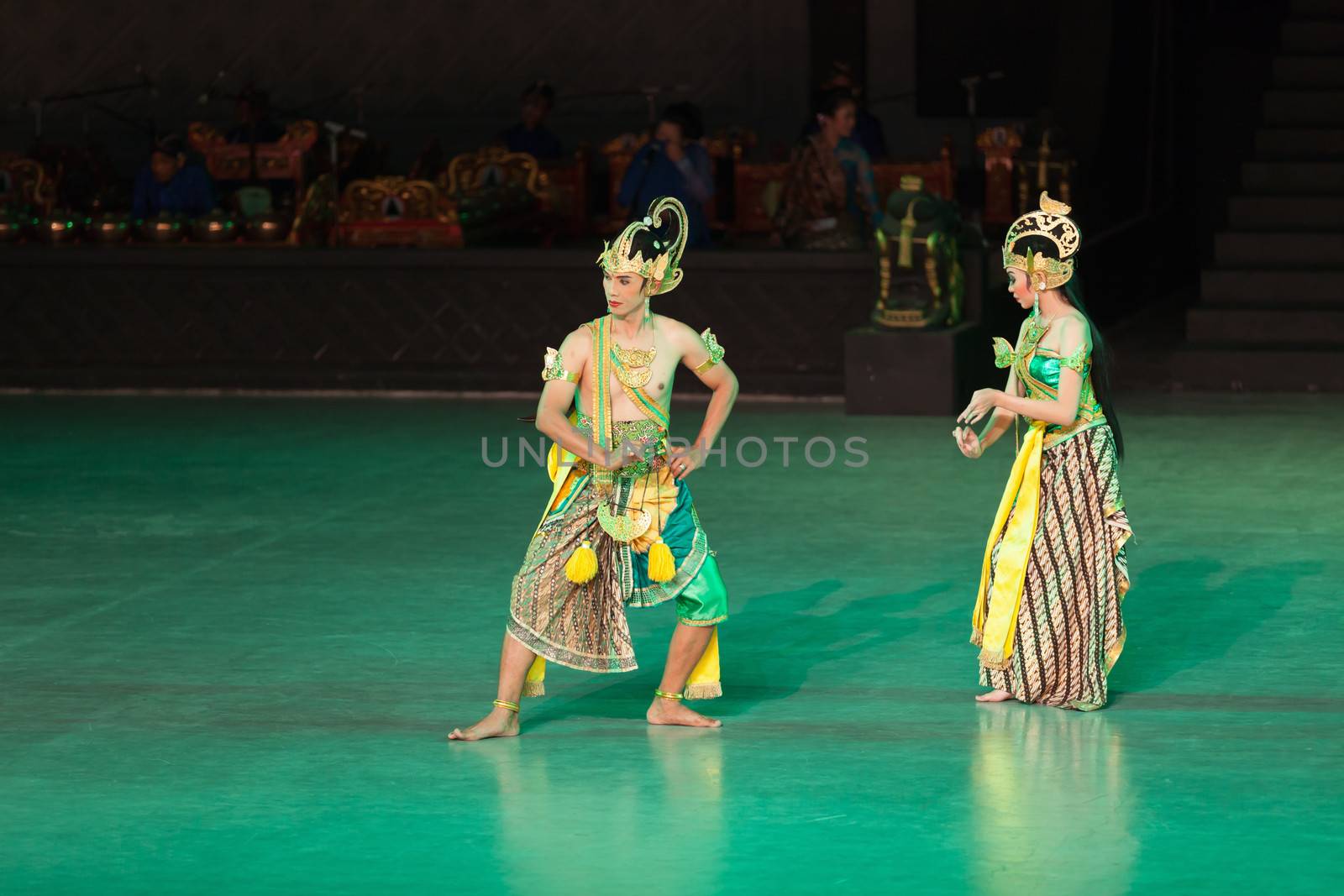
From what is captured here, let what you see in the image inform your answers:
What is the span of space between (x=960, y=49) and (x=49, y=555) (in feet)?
39.1

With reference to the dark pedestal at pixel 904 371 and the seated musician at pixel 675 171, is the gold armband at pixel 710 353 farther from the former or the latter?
the seated musician at pixel 675 171

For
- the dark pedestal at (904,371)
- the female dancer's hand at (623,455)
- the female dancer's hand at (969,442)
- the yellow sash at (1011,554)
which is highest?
the female dancer's hand at (623,455)

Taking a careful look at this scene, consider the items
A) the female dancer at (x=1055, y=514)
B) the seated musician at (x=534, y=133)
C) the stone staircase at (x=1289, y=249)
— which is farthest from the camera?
the seated musician at (x=534, y=133)

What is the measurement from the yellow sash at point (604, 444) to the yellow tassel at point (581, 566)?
185 mm

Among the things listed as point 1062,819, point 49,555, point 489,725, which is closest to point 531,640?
point 489,725

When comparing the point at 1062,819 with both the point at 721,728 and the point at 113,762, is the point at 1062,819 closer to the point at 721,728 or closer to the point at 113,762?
the point at 721,728

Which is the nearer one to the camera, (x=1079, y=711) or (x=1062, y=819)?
(x=1062, y=819)

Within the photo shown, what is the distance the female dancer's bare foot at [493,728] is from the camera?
5777 mm

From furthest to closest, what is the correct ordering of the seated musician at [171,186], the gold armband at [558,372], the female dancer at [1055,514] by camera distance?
the seated musician at [171,186]
the female dancer at [1055,514]
the gold armband at [558,372]

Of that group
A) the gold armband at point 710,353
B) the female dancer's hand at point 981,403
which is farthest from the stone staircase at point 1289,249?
Answer: the gold armband at point 710,353

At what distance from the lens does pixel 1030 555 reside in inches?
240

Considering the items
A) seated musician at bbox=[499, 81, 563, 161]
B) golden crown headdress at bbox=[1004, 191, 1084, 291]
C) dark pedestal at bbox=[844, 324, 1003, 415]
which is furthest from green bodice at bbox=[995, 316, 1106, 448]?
seated musician at bbox=[499, 81, 563, 161]

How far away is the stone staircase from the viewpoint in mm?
13516

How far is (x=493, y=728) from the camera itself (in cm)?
579
